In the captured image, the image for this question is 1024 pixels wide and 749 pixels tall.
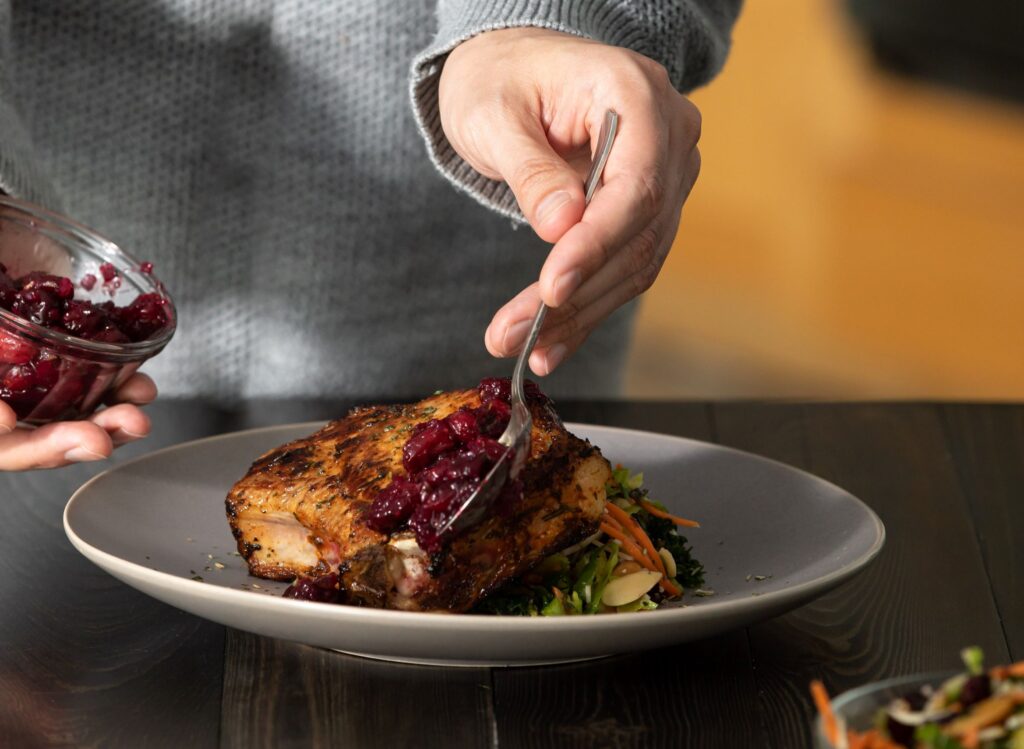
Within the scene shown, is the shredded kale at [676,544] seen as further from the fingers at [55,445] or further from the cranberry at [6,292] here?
the cranberry at [6,292]

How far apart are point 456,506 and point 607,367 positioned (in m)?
1.58

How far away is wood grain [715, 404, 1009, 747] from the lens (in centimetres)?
152

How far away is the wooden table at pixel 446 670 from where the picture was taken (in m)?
1.35

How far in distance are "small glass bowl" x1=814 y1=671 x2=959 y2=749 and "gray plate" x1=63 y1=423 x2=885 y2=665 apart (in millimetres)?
321

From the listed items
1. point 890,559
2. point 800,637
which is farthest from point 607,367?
point 800,637

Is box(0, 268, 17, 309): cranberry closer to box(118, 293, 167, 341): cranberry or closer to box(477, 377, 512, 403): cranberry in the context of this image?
box(118, 293, 167, 341): cranberry

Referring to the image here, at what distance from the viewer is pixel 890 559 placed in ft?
6.19

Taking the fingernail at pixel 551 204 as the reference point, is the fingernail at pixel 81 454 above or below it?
below

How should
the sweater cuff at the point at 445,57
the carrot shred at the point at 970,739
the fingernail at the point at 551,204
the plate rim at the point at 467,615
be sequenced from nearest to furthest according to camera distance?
the carrot shred at the point at 970,739, the plate rim at the point at 467,615, the fingernail at the point at 551,204, the sweater cuff at the point at 445,57

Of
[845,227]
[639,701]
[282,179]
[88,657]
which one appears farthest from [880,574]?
[845,227]

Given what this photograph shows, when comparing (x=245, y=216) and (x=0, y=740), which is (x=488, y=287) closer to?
(x=245, y=216)

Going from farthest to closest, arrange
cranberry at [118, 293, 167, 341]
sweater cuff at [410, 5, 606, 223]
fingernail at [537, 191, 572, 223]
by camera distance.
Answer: sweater cuff at [410, 5, 606, 223], cranberry at [118, 293, 167, 341], fingernail at [537, 191, 572, 223]

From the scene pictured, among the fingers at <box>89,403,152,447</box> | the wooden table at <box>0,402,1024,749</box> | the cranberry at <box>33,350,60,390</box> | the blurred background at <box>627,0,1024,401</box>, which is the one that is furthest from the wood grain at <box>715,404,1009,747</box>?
the blurred background at <box>627,0,1024,401</box>

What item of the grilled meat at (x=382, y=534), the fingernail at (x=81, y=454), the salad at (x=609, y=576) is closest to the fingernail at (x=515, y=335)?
the grilled meat at (x=382, y=534)
